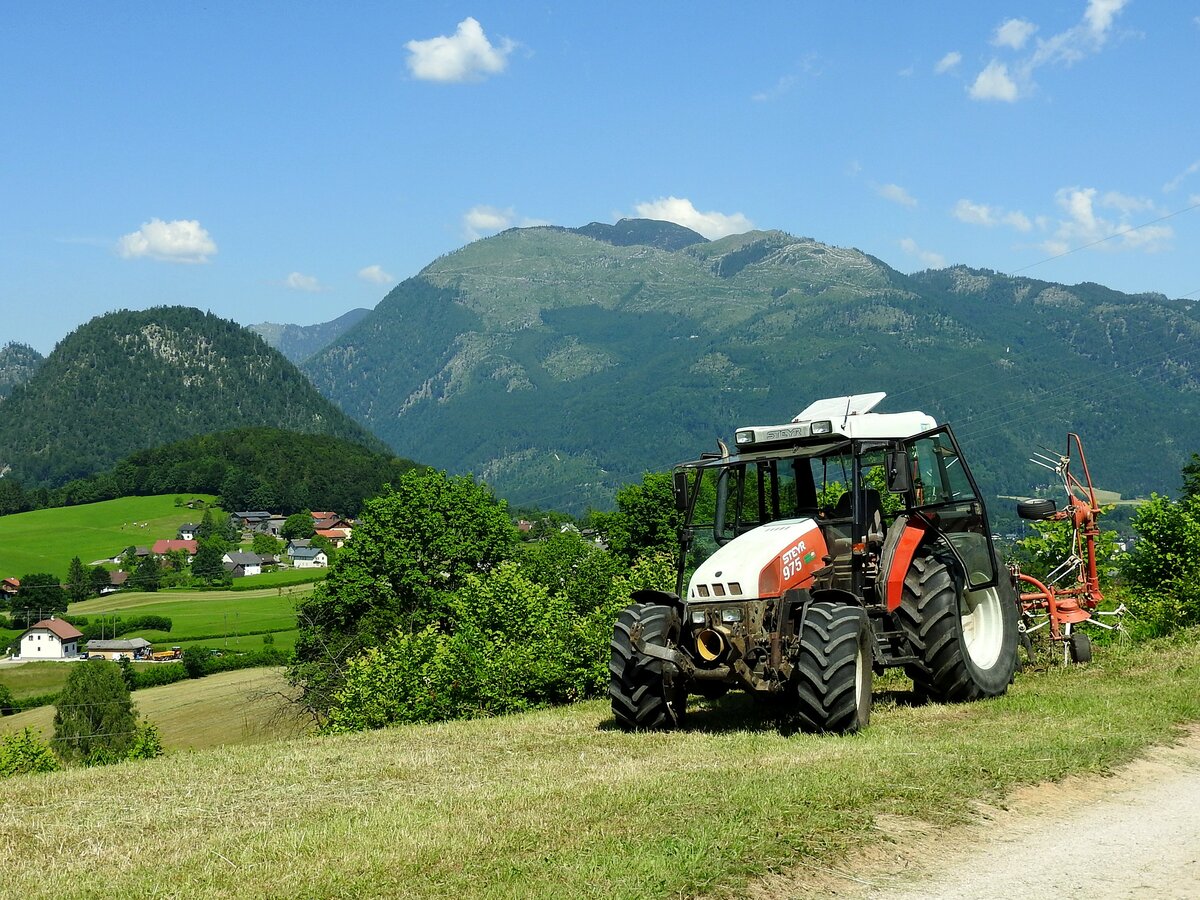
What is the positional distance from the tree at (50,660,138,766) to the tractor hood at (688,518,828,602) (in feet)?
166

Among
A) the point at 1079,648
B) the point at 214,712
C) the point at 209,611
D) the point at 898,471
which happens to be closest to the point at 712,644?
the point at 898,471

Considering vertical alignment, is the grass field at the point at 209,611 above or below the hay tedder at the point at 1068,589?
below

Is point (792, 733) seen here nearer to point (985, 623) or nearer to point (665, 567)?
point (985, 623)

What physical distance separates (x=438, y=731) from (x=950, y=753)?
23.3 feet

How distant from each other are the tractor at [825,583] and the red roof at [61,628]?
8311cm

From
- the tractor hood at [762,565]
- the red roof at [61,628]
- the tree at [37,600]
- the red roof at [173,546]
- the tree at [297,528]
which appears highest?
the tractor hood at [762,565]

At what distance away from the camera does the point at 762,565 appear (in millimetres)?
12453

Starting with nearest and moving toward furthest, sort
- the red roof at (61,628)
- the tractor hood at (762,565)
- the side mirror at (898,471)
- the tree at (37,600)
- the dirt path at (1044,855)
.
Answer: the dirt path at (1044,855) → the tractor hood at (762,565) → the side mirror at (898,471) → the red roof at (61,628) → the tree at (37,600)

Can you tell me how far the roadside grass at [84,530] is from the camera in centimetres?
12475

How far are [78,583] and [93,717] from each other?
182 ft

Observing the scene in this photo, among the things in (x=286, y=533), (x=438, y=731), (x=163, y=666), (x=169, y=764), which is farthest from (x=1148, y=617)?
(x=286, y=533)

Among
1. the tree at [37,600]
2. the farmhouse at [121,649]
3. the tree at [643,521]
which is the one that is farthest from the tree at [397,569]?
the tree at [37,600]

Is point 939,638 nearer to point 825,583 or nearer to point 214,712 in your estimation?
point 825,583

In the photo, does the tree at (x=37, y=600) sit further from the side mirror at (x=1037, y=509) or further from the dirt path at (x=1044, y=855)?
the dirt path at (x=1044, y=855)
